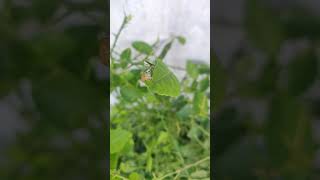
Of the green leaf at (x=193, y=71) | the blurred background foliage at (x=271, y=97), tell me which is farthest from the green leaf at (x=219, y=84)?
the green leaf at (x=193, y=71)

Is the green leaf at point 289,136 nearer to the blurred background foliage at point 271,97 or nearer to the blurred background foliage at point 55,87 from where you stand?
the blurred background foliage at point 271,97

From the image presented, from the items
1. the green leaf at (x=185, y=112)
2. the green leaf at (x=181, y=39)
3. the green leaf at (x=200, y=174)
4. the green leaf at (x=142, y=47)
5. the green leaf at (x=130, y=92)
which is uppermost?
the green leaf at (x=181, y=39)

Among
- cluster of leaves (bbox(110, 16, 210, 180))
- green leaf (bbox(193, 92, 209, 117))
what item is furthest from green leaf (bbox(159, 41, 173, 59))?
green leaf (bbox(193, 92, 209, 117))

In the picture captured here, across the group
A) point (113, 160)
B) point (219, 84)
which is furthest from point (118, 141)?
point (219, 84)

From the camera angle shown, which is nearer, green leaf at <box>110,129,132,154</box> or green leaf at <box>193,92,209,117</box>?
green leaf at <box>110,129,132,154</box>

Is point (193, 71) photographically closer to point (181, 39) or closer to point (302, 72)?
point (181, 39)

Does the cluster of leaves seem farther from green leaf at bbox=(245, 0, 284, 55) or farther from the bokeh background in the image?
green leaf at bbox=(245, 0, 284, 55)

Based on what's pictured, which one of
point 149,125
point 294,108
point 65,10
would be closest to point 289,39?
point 294,108

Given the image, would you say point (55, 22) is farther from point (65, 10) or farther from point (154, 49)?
point (154, 49)
